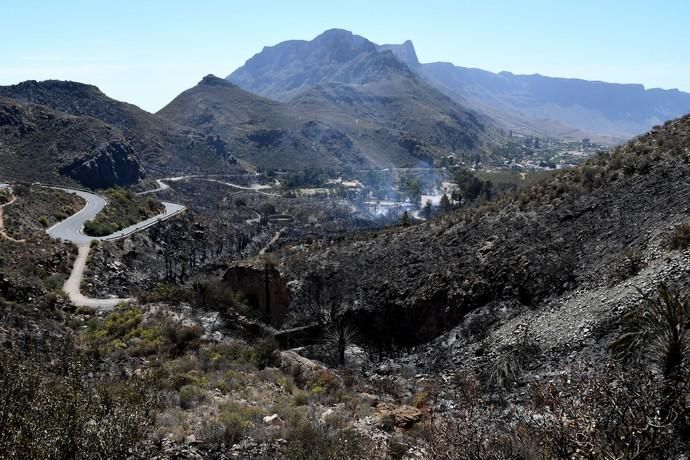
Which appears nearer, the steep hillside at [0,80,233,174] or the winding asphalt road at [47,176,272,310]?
the winding asphalt road at [47,176,272,310]

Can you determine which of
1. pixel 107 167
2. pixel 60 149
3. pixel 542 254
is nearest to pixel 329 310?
pixel 542 254

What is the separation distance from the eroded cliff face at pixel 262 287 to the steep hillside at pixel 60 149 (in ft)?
226

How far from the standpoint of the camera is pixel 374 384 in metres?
15.8

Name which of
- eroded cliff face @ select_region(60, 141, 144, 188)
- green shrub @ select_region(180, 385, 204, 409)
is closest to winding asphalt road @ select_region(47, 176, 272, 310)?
green shrub @ select_region(180, 385, 204, 409)

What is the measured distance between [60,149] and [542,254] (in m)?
106

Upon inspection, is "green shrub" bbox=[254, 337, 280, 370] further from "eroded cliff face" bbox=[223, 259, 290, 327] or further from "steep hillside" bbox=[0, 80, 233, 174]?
"steep hillside" bbox=[0, 80, 233, 174]

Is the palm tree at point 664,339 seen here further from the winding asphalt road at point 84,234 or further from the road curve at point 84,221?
the road curve at point 84,221

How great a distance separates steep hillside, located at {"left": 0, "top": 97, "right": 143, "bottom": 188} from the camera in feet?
300

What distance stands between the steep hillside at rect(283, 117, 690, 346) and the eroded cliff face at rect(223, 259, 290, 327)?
5.18ft

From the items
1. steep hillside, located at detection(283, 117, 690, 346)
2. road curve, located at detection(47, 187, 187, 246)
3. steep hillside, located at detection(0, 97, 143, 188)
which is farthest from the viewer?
steep hillside, located at detection(0, 97, 143, 188)

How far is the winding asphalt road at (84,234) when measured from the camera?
2736 centimetres

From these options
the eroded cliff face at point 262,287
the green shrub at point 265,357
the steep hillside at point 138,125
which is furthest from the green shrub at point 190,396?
the steep hillside at point 138,125

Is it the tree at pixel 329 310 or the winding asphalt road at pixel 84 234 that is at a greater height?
the winding asphalt road at pixel 84 234

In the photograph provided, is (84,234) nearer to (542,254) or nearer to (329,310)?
(329,310)
